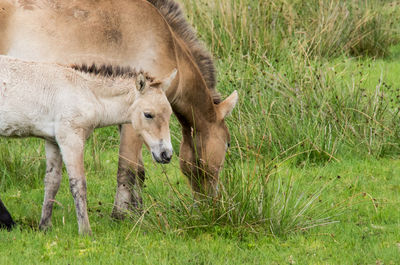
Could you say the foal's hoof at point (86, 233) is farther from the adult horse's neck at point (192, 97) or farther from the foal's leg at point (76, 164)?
the adult horse's neck at point (192, 97)

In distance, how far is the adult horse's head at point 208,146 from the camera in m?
7.04

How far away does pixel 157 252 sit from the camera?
18.6ft

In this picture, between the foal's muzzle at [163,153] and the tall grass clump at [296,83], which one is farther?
the tall grass clump at [296,83]

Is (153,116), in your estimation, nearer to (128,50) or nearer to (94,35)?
(128,50)

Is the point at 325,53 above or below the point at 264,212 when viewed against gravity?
below

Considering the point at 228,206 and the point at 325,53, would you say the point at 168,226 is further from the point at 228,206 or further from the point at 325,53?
the point at 325,53

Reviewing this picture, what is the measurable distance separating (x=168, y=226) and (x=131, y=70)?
4.97 ft

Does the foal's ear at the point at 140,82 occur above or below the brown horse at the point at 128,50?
above

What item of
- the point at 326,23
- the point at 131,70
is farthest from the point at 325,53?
the point at 131,70

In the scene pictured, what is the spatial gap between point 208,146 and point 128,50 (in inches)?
52.2

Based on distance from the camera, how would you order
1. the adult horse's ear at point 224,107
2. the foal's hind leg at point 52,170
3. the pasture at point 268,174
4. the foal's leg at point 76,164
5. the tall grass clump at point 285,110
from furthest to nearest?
the adult horse's ear at point 224,107, the foal's hind leg at point 52,170, the tall grass clump at point 285,110, the foal's leg at point 76,164, the pasture at point 268,174

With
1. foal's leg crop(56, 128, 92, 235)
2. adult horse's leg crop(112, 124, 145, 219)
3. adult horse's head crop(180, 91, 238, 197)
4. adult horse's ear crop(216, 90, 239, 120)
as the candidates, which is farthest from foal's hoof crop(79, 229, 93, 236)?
adult horse's ear crop(216, 90, 239, 120)

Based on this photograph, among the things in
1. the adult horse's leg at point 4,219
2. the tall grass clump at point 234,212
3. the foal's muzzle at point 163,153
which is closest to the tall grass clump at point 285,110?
the tall grass clump at point 234,212

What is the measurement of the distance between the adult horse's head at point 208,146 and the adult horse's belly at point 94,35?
0.73 metres
